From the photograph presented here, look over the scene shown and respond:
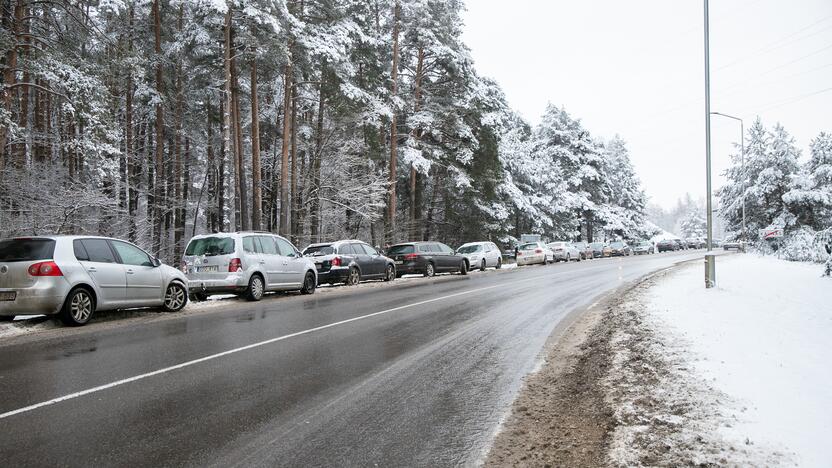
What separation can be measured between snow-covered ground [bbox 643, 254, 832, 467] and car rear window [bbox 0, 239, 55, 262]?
10.4 meters

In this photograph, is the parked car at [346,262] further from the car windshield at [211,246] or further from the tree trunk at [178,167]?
the tree trunk at [178,167]

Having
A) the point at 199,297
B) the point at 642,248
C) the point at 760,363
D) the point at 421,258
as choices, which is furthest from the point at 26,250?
the point at 642,248

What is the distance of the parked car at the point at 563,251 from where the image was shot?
129 ft

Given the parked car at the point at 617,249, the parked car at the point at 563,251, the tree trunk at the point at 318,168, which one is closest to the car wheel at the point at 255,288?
the tree trunk at the point at 318,168

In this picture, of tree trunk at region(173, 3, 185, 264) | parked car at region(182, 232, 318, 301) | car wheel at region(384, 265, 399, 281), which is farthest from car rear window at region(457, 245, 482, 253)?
parked car at region(182, 232, 318, 301)

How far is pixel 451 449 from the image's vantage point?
403cm

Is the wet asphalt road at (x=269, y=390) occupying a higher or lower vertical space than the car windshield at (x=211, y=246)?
lower

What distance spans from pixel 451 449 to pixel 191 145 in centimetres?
3171

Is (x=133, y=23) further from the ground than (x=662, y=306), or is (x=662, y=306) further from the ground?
(x=133, y=23)

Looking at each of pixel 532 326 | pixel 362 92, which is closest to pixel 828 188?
A: pixel 362 92

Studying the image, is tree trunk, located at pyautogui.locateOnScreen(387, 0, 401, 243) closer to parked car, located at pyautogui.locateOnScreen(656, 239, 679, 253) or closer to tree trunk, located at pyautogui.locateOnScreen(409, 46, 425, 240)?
tree trunk, located at pyautogui.locateOnScreen(409, 46, 425, 240)

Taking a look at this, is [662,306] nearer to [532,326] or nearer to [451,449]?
[532,326]

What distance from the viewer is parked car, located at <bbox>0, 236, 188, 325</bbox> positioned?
901 cm

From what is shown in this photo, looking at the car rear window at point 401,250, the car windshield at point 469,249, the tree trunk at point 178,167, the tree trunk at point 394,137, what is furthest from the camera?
the car windshield at point 469,249
